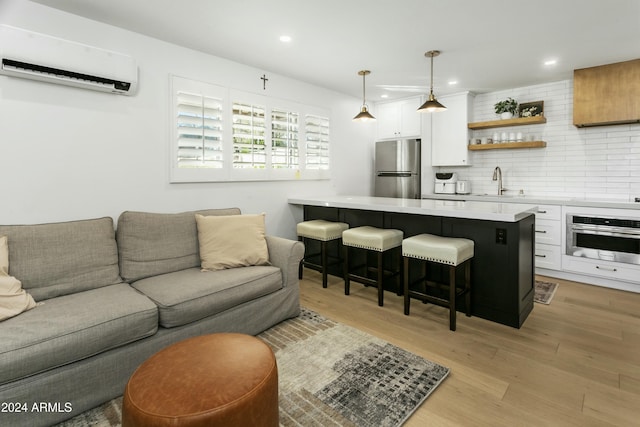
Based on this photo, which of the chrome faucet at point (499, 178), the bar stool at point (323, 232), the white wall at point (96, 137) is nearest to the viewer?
the white wall at point (96, 137)

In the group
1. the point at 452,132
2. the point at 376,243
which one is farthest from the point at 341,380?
the point at 452,132

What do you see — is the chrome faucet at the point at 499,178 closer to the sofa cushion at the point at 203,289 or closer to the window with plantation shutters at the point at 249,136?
the window with plantation shutters at the point at 249,136

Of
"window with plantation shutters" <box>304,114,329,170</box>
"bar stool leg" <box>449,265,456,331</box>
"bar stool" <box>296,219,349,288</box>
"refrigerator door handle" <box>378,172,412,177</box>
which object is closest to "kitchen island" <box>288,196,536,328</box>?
"bar stool leg" <box>449,265,456,331</box>

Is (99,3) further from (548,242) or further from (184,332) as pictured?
(548,242)

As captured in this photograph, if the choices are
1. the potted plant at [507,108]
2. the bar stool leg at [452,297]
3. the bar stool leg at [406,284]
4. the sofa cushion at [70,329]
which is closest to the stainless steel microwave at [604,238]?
the potted plant at [507,108]

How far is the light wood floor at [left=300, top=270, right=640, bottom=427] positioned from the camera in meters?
1.73

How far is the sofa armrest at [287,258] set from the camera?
9.23ft

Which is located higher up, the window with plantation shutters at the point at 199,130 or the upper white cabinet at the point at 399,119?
the upper white cabinet at the point at 399,119

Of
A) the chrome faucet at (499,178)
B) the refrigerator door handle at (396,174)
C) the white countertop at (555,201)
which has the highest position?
the refrigerator door handle at (396,174)

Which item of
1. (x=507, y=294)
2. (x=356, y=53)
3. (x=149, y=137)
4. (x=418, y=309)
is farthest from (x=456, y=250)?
(x=149, y=137)

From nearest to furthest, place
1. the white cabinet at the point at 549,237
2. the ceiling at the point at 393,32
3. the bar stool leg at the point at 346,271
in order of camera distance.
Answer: the ceiling at the point at 393,32, the bar stool leg at the point at 346,271, the white cabinet at the point at 549,237

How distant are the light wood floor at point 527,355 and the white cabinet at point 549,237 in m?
0.57

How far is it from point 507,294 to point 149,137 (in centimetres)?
336

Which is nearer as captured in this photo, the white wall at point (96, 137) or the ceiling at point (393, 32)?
the white wall at point (96, 137)
